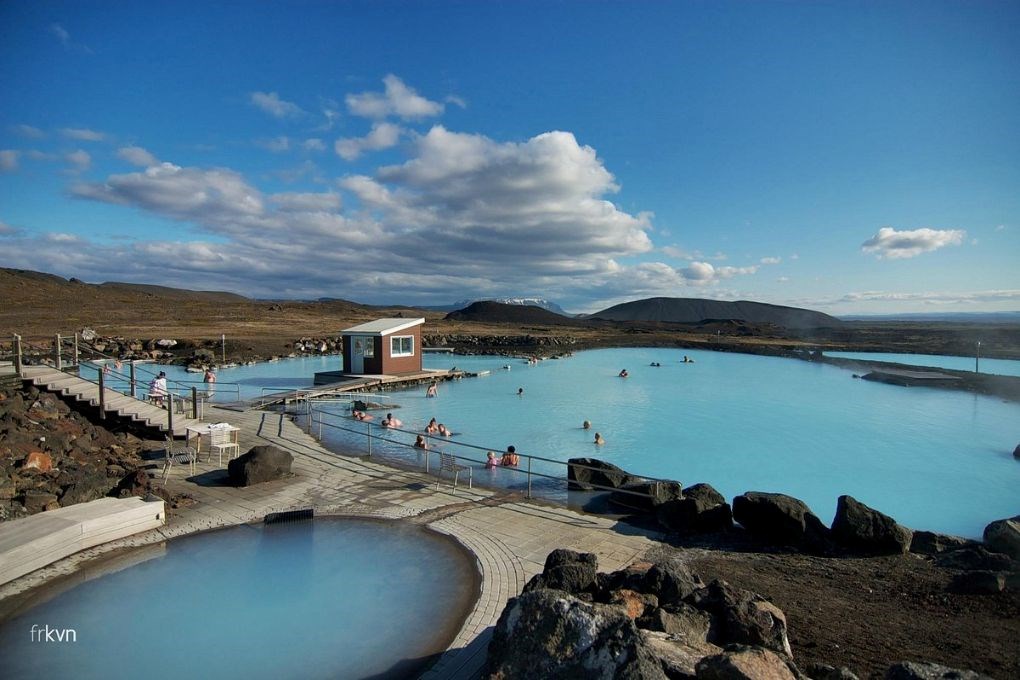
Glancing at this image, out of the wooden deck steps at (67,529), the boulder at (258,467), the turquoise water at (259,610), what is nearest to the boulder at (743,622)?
the turquoise water at (259,610)

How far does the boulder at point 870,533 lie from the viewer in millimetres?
7438

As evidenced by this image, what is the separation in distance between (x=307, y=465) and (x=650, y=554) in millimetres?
7227

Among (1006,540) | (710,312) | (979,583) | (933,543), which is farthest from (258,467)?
(710,312)

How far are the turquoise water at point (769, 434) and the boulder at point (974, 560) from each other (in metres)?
6.88

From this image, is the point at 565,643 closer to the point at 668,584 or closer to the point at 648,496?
the point at 668,584

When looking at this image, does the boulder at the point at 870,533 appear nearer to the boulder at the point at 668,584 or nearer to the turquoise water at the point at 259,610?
the boulder at the point at 668,584

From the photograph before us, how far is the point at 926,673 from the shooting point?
3496 mm

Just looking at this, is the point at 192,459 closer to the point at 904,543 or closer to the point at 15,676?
the point at 15,676

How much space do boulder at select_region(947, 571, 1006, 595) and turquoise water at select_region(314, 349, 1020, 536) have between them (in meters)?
7.46

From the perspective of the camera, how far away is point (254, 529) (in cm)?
788

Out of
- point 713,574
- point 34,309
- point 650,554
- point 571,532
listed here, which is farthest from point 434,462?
point 34,309

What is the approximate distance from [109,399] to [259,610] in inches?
413

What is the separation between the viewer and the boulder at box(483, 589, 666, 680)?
11.4ft

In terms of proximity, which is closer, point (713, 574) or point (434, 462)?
point (713, 574)
